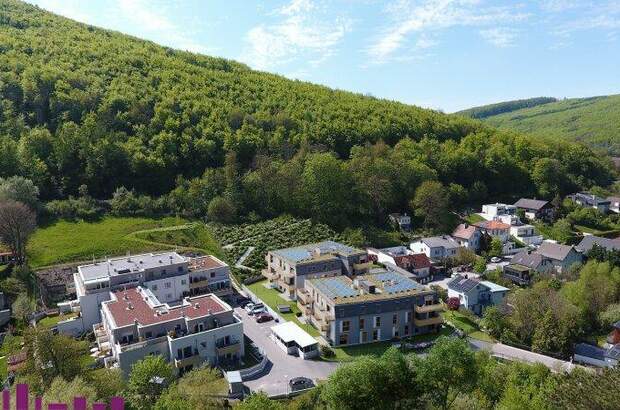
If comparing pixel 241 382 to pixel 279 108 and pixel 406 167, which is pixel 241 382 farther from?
pixel 279 108

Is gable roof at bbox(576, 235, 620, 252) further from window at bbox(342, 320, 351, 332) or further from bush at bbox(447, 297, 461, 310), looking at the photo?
window at bbox(342, 320, 351, 332)

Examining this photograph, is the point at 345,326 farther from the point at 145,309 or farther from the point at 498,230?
the point at 498,230

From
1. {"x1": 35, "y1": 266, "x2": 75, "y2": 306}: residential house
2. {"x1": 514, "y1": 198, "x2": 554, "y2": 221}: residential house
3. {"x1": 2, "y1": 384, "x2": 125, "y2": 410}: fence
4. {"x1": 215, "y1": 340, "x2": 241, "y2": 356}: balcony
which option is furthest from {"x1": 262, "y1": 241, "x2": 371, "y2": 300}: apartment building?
{"x1": 514, "y1": 198, "x2": 554, "y2": 221}: residential house

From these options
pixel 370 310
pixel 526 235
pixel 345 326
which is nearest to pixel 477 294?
pixel 370 310

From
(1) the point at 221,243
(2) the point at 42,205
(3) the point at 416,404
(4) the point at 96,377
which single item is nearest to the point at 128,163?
(2) the point at 42,205

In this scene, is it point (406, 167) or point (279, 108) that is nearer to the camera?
point (406, 167)
